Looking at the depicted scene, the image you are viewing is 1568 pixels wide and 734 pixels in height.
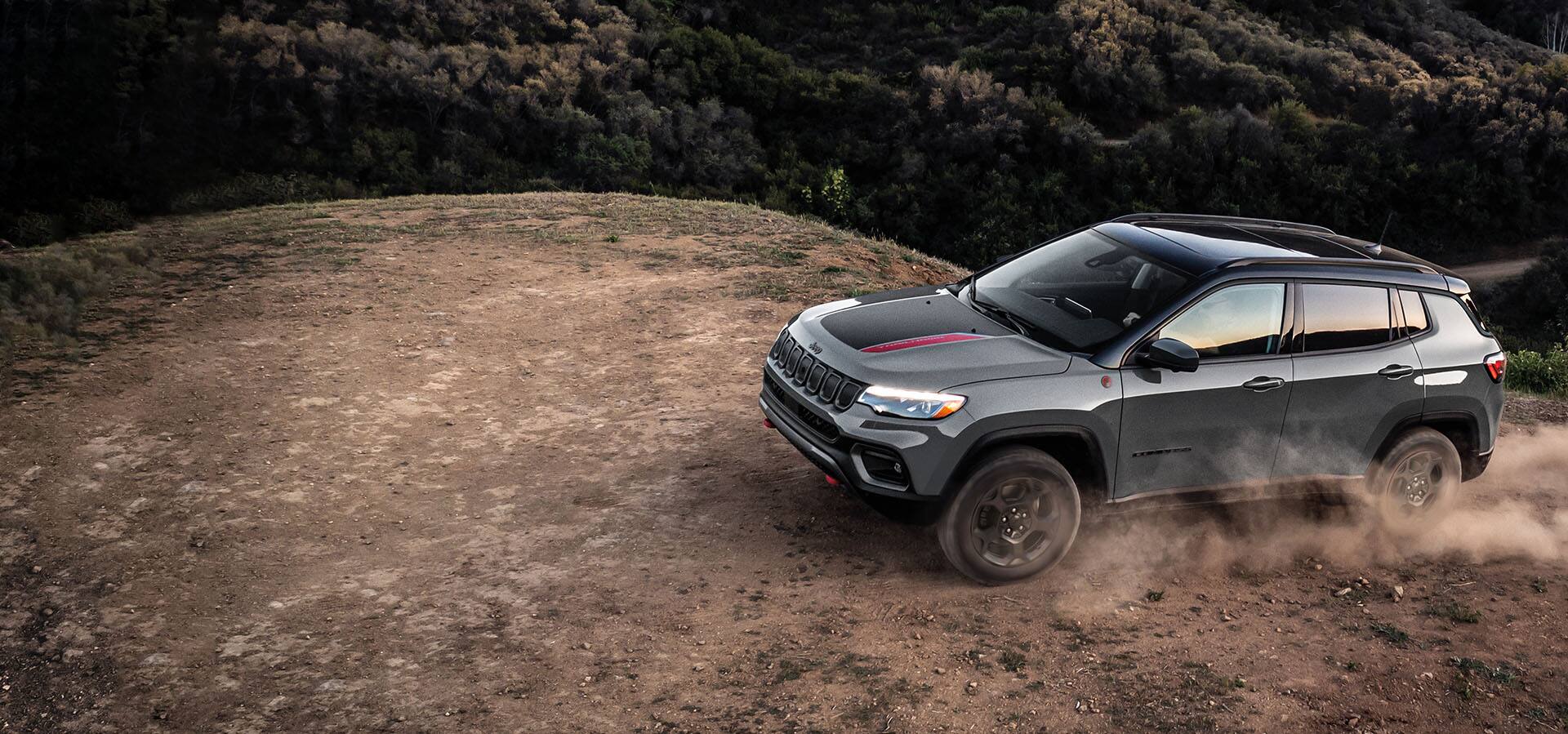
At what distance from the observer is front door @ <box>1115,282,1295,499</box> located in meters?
6.05

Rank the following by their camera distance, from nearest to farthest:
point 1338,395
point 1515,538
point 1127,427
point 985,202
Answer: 1. point 1127,427
2. point 1338,395
3. point 1515,538
4. point 985,202

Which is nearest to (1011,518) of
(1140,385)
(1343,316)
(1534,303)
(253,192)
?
(1140,385)

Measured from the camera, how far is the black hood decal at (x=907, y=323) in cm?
615

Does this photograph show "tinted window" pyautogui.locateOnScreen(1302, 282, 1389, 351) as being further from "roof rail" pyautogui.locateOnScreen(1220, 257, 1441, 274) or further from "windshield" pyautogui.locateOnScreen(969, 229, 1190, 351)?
"windshield" pyautogui.locateOnScreen(969, 229, 1190, 351)

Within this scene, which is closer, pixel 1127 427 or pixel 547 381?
pixel 1127 427

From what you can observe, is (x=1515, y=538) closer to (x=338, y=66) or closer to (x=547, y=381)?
(x=547, y=381)

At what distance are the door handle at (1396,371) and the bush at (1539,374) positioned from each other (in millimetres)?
7724

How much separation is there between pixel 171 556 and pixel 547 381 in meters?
3.91

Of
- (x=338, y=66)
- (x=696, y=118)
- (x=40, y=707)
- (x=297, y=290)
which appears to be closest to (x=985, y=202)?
(x=696, y=118)

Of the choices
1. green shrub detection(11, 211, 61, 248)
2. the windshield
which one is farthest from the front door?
green shrub detection(11, 211, 61, 248)

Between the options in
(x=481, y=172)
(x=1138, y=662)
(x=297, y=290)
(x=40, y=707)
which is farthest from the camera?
(x=481, y=172)

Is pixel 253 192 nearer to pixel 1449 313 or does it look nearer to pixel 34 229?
pixel 34 229

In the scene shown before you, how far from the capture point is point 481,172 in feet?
129

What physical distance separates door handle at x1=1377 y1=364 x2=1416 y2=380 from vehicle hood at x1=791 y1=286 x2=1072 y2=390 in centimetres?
219
